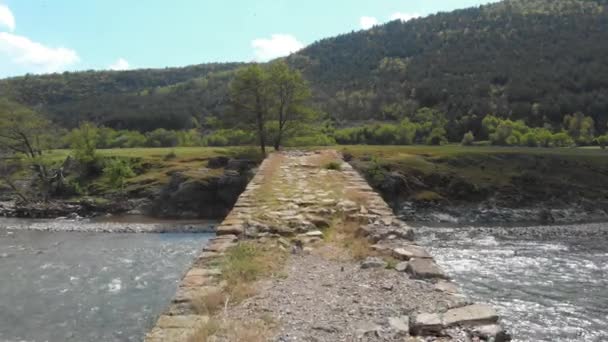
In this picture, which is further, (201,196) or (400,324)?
(201,196)

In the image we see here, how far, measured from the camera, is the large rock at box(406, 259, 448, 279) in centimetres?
594

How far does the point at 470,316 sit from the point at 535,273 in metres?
14.4

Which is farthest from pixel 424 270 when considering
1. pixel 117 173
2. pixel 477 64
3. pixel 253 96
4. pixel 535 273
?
pixel 477 64

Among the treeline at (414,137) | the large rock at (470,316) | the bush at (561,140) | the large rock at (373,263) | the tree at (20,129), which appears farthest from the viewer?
the treeline at (414,137)

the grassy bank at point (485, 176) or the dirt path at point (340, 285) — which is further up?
the dirt path at point (340, 285)

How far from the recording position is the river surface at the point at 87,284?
12.1 meters

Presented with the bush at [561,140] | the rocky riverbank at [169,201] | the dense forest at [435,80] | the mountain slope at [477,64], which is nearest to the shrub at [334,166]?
the rocky riverbank at [169,201]

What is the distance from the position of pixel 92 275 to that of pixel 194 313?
47.1ft

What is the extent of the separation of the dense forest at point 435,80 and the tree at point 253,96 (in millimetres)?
56125

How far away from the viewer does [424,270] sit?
6.04 metres

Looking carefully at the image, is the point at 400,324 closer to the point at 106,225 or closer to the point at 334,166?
the point at 334,166

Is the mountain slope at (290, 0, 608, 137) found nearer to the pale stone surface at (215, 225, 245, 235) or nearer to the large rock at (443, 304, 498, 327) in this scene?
the pale stone surface at (215, 225, 245, 235)

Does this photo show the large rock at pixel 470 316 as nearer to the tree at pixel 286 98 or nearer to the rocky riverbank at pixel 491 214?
the rocky riverbank at pixel 491 214

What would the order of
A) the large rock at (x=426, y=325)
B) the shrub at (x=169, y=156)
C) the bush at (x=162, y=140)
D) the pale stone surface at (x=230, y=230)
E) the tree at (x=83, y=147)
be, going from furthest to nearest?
the bush at (x=162, y=140), the shrub at (x=169, y=156), the tree at (x=83, y=147), the pale stone surface at (x=230, y=230), the large rock at (x=426, y=325)
